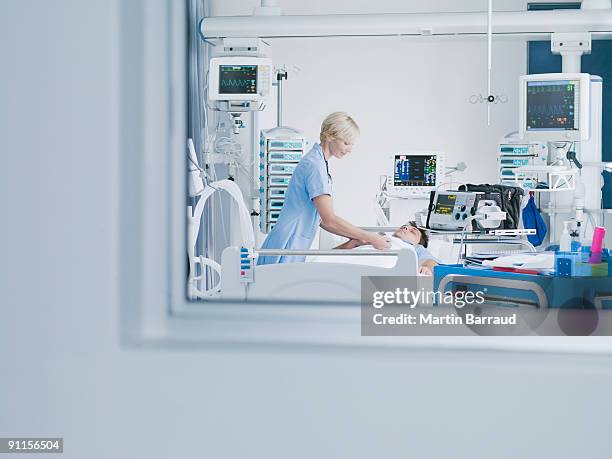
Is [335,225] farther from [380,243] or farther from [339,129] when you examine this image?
[339,129]

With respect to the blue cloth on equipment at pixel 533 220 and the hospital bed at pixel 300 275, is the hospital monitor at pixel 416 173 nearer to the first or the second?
the blue cloth on equipment at pixel 533 220

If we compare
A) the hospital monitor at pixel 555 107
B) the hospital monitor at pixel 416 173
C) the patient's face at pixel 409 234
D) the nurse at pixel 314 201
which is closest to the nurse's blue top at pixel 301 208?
the nurse at pixel 314 201

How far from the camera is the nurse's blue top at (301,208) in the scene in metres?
3.82

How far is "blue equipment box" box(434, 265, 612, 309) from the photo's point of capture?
269cm

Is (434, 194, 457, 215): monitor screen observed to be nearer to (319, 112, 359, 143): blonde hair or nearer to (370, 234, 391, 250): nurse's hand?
(370, 234, 391, 250): nurse's hand

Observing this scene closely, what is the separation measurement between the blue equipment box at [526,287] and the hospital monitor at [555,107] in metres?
1.44

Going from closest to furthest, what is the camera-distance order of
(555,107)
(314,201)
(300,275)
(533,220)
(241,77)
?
(300,275) < (314,201) < (555,107) < (241,77) < (533,220)

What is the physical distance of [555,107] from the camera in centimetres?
427


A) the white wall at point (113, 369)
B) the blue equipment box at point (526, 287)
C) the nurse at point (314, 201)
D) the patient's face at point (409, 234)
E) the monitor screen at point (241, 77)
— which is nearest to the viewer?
the white wall at point (113, 369)

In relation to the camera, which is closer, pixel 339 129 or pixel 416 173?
pixel 339 129

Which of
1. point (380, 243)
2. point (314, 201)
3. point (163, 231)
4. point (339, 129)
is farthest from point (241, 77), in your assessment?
point (163, 231)

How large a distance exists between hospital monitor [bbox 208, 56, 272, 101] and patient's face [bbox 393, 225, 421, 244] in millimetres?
1258

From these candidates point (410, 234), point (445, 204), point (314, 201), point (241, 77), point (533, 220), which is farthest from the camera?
point (533, 220)

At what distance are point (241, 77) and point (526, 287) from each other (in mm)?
2731
